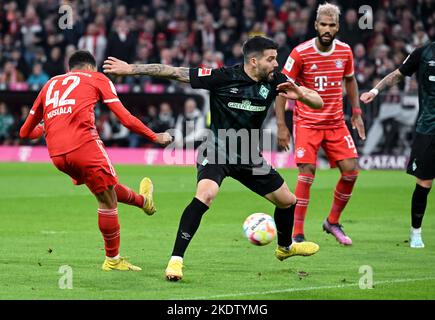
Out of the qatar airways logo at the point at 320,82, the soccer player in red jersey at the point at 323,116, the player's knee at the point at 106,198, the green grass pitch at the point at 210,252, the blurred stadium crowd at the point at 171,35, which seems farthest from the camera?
the blurred stadium crowd at the point at 171,35

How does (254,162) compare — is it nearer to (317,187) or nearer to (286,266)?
(286,266)

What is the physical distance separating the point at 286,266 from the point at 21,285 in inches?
104

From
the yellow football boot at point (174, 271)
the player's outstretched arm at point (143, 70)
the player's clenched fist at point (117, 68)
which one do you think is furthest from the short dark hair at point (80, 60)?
the yellow football boot at point (174, 271)

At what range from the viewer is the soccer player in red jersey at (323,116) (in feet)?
37.1

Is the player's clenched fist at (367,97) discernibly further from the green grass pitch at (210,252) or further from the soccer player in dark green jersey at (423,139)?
the green grass pitch at (210,252)

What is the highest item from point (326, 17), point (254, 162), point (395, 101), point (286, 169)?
point (326, 17)

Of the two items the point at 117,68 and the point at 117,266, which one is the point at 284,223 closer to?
the point at 117,266

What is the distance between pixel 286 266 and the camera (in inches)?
380

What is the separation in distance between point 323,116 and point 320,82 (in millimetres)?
397

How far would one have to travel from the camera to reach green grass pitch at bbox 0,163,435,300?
8.20 m

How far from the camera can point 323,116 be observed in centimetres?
1154

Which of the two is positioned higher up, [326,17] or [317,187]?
[326,17]
